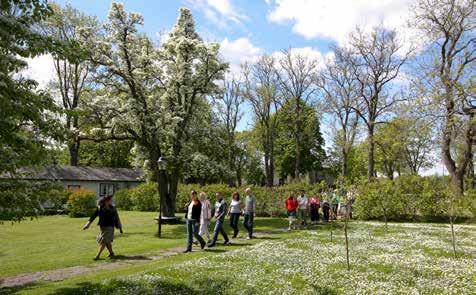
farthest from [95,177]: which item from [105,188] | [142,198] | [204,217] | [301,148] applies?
[204,217]

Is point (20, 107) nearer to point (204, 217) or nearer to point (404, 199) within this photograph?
point (204, 217)

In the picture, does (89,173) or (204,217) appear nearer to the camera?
(204,217)

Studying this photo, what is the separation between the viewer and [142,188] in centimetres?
4400

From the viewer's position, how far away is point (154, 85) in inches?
1141

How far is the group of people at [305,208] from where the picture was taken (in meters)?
23.1

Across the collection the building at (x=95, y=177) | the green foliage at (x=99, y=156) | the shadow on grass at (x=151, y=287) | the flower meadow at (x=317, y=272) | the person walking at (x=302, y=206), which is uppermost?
the green foliage at (x=99, y=156)

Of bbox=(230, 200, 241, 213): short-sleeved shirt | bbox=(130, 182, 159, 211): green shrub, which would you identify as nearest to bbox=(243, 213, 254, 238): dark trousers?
bbox=(230, 200, 241, 213): short-sleeved shirt

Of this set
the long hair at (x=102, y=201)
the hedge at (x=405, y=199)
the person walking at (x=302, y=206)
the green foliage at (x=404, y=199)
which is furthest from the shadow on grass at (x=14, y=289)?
the green foliage at (x=404, y=199)

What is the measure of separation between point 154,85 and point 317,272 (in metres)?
20.9

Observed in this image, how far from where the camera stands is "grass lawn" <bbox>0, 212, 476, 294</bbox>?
978cm

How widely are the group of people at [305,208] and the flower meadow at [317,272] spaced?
6.90 meters

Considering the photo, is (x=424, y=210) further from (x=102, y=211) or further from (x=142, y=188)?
(x=142, y=188)

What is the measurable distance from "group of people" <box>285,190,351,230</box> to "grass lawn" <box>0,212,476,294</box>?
4139 millimetres

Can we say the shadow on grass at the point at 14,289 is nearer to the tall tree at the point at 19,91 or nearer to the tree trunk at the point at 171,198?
the tall tree at the point at 19,91
